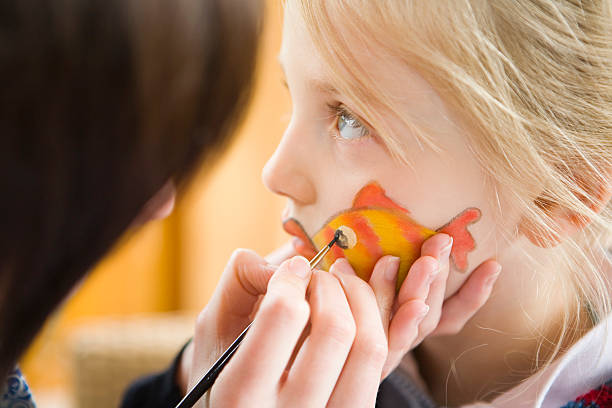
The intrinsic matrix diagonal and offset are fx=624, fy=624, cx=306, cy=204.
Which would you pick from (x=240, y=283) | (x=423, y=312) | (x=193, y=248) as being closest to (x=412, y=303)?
(x=423, y=312)

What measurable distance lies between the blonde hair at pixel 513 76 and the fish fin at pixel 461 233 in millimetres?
52

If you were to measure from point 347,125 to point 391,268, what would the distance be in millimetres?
171

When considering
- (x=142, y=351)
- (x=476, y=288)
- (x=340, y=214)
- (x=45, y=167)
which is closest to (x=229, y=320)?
(x=340, y=214)

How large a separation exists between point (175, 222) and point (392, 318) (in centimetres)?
183

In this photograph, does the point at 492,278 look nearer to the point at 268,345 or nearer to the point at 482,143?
the point at 482,143

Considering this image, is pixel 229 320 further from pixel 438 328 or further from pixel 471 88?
pixel 471 88

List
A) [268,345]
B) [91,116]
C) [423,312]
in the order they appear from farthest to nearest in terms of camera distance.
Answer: [423,312]
[268,345]
[91,116]

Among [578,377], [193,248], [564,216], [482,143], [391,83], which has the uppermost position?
[193,248]

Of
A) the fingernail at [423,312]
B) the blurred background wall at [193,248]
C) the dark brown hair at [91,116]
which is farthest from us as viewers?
the blurred background wall at [193,248]

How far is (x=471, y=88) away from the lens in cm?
64

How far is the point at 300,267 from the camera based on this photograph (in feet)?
2.14

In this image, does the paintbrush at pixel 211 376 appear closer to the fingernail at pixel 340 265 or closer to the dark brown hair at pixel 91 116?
the fingernail at pixel 340 265

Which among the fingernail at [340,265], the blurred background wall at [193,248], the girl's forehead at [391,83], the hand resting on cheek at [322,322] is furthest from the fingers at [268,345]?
the blurred background wall at [193,248]

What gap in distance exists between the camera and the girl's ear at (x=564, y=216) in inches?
28.1
